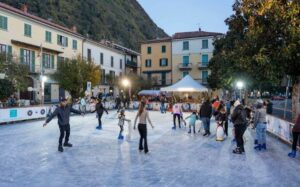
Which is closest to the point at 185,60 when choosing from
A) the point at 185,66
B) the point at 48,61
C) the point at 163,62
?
the point at 185,66

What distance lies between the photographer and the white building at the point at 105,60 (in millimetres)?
47094

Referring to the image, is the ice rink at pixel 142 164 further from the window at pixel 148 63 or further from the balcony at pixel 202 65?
the window at pixel 148 63

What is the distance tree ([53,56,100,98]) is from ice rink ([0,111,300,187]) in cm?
2187

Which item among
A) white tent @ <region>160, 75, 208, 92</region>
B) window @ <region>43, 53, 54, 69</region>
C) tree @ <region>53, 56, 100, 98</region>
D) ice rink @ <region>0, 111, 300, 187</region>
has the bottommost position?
ice rink @ <region>0, 111, 300, 187</region>

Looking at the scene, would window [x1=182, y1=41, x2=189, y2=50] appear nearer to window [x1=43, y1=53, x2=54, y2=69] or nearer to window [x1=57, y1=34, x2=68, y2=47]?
window [x1=57, y1=34, x2=68, y2=47]

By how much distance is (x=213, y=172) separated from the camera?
7.90 metres

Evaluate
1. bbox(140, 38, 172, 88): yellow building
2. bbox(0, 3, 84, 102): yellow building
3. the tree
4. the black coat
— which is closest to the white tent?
the tree

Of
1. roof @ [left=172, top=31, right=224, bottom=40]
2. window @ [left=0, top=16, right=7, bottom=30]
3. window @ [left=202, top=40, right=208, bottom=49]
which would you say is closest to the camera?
window @ [left=0, top=16, right=7, bottom=30]

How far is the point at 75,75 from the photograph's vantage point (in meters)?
35.0

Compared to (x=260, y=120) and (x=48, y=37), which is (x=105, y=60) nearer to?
(x=48, y=37)

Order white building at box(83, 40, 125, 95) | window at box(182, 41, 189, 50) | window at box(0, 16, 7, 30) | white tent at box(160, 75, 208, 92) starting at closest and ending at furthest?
white tent at box(160, 75, 208, 92) → window at box(0, 16, 7, 30) → white building at box(83, 40, 125, 95) → window at box(182, 41, 189, 50)

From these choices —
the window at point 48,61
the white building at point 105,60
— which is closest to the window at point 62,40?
the window at point 48,61

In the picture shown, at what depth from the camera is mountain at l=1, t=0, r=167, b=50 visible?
68831 millimetres

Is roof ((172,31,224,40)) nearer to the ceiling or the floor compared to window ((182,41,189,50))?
nearer to the ceiling
